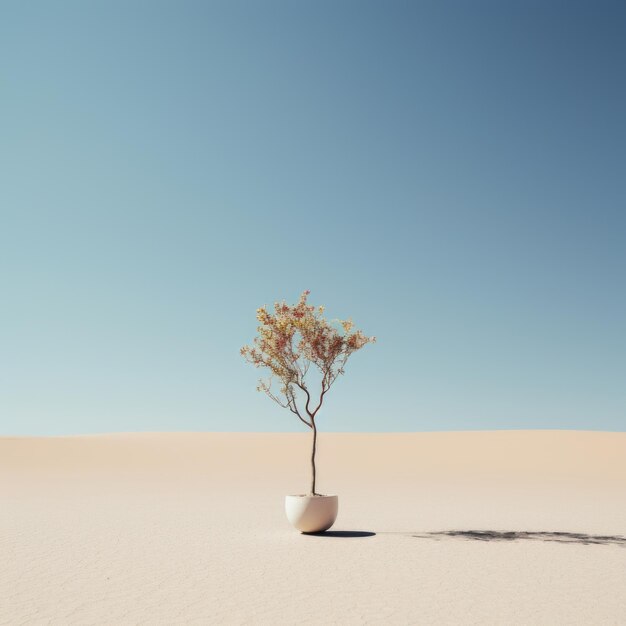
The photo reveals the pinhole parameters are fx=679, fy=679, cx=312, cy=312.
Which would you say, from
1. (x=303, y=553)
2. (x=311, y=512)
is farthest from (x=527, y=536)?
(x=303, y=553)

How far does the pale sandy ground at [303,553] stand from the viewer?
8.48 meters

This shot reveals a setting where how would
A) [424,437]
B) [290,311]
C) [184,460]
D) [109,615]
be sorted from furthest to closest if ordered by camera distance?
[424,437] < [184,460] < [290,311] < [109,615]

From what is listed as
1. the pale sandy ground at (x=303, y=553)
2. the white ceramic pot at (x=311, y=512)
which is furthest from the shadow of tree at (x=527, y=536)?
the white ceramic pot at (x=311, y=512)

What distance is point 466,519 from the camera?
58.9ft

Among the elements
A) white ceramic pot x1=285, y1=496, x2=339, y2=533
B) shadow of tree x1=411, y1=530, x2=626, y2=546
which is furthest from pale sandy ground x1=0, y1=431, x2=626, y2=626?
white ceramic pot x1=285, y1=496, x2=339, y2=533

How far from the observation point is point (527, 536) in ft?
48.7

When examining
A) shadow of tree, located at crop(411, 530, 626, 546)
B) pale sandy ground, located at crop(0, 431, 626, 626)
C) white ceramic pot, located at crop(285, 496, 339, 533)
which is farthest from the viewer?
white ceramic pot, located at crop(285, 496, 339, 533)

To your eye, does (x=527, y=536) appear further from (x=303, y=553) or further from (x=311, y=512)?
(x=303, y=553)

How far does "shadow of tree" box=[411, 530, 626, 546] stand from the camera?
14227 mm

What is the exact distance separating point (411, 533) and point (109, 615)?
27.3 feet

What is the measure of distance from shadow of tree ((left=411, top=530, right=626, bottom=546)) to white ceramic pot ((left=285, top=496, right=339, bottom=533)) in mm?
1926

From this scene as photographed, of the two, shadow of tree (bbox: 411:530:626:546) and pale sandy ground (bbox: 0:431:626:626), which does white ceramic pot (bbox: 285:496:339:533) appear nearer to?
pale sandy ground (bbox: 0:431:626:626)

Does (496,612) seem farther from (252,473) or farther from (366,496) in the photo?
(252,473)

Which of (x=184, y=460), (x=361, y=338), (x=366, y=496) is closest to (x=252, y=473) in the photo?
(x=184, y=460)
